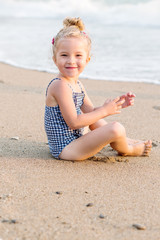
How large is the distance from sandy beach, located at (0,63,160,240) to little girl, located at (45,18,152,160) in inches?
4.7

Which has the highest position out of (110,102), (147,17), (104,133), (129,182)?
(147,17)

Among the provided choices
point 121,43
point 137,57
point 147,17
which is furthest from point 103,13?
point 137,57

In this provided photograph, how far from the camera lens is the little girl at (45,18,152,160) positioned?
304 cm

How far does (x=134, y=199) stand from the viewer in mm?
2430

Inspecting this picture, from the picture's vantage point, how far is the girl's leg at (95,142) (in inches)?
119

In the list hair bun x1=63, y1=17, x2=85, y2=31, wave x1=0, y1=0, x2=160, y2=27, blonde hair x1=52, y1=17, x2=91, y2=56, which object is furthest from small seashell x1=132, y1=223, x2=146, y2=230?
wave x1=0, y1=0, x2=160, y2=27

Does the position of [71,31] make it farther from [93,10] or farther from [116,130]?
[93,10]

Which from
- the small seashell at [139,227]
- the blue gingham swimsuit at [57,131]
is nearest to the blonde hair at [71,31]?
the blue gingham swimsuit at [57,131]

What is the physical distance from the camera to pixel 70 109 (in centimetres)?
303

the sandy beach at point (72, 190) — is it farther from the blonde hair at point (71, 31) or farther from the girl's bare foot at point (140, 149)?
the blonde hair at point (71, 31)

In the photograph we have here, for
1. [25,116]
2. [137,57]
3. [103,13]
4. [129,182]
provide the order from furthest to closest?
[103,13] < [137,57] < [25,116] < [129,182]

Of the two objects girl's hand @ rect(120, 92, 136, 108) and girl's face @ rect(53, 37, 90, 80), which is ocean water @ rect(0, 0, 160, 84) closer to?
girl's face @ rect(53, 37, 90, 80)

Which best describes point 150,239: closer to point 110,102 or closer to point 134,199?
point 134,199

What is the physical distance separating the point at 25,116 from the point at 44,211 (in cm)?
222
